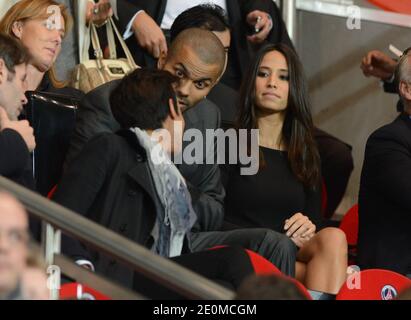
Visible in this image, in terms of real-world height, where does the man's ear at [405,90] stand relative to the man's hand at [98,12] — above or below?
below

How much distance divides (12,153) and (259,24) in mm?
2368

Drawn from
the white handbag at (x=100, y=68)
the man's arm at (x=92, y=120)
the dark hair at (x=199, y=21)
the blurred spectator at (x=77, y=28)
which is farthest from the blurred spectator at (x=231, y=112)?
the man's arm at (x=92, y=120)

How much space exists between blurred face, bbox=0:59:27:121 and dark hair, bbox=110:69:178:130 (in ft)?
1.23

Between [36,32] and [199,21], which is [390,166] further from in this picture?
[36,32]

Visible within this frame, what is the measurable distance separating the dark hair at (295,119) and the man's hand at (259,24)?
2.50 feet

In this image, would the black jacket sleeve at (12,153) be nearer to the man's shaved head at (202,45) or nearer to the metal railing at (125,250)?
the metal railing at (125,250)

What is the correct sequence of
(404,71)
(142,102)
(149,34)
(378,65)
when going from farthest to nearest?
(378,65) < (149,34) < (404,71) < (142,102)

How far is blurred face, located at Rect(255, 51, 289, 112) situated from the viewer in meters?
5.25

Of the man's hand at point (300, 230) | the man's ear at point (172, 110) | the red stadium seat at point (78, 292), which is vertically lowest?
the man's hand at point (300, 230)

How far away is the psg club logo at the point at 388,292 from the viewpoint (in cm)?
456

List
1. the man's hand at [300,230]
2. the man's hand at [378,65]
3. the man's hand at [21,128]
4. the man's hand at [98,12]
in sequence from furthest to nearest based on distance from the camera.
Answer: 1. the man's hand at [378,65]
2. the man's hand at [98,12]
3. the man's hand at [300,230]
4. the man's hand at [21,128]

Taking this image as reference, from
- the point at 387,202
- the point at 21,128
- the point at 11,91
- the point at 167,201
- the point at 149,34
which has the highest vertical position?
the point at 149,34

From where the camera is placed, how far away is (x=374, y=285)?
4555 millimetres

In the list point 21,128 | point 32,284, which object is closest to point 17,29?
point 21,128
